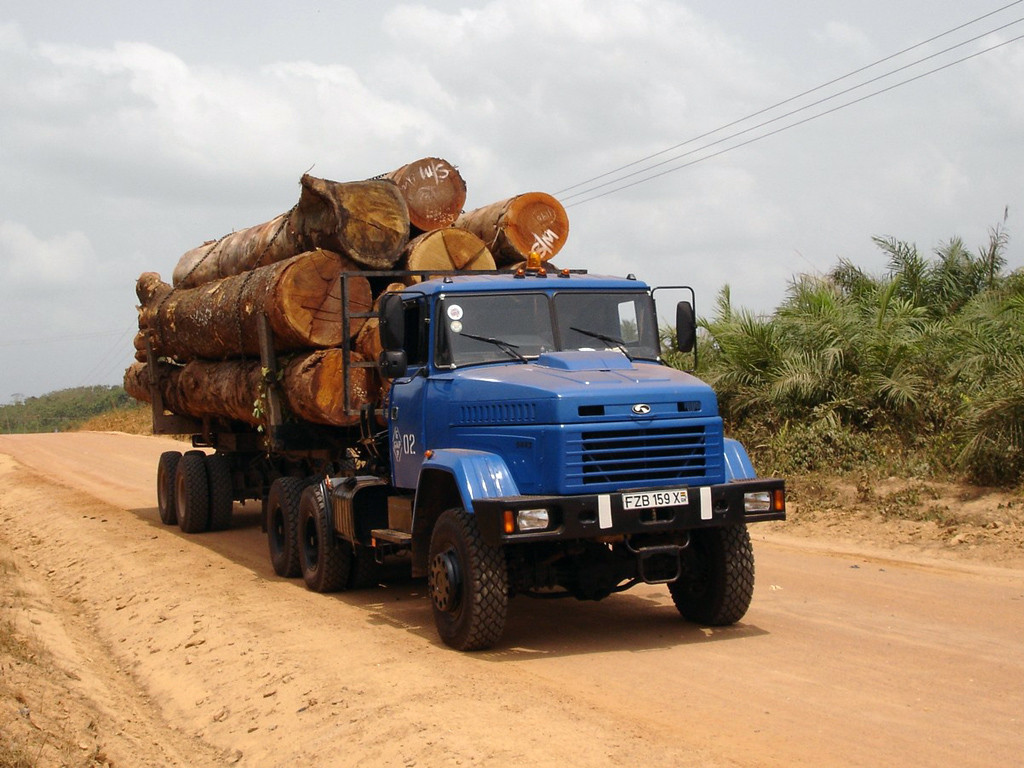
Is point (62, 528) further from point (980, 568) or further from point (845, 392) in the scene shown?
point (980, 568)

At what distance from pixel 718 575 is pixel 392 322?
2955mm

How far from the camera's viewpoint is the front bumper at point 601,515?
730 centimetres

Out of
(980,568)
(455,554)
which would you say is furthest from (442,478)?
(980,568)

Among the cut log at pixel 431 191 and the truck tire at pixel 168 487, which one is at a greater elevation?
the cut log at pixel 431 191

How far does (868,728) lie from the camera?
19.2 feet

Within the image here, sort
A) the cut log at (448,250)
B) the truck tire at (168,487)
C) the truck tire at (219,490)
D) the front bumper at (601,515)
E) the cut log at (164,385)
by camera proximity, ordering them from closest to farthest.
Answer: the front bumper at (601,515) < the cut log at (448,250) < the truck tire at (219,490) < the cut log at (164,385) < the truck tire at (168,487)

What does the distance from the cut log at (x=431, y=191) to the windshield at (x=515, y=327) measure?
10.5ft

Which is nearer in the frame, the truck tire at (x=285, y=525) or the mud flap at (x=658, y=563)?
the mud flap at (x=658, y=563)

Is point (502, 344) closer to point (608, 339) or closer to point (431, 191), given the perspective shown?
point (608, 339)

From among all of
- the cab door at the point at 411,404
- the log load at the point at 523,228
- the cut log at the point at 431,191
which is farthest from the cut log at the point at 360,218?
the cab door at the point at 411,404

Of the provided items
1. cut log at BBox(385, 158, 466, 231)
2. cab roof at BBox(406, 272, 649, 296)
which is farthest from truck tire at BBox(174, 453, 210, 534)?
cab roof at BBox(406, 272, 649, 296)

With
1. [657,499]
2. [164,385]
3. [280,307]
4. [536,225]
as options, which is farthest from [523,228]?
[164,385]

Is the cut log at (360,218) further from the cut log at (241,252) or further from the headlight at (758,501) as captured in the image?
the headlight at (758,501)

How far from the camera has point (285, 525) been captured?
11312 millimetres
